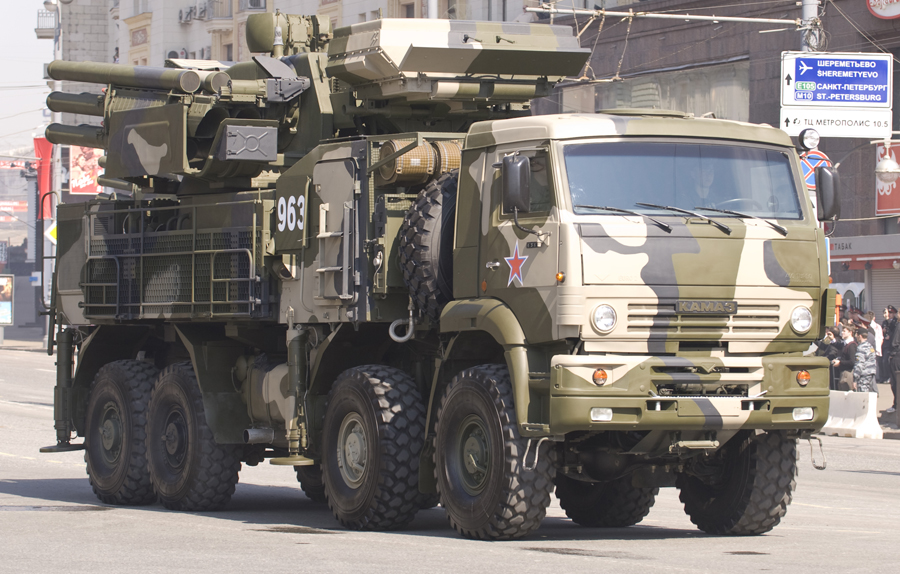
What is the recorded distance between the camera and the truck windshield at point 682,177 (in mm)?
10414

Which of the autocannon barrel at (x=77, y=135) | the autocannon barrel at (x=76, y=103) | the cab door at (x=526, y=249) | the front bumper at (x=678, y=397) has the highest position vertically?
the autocannon barrel at (x=76, y=103)

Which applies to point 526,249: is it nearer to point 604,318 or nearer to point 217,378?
point 604,318

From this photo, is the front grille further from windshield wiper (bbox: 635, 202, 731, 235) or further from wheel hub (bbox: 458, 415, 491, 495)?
wheel hub (bbox: 458, 415, 491, 495)

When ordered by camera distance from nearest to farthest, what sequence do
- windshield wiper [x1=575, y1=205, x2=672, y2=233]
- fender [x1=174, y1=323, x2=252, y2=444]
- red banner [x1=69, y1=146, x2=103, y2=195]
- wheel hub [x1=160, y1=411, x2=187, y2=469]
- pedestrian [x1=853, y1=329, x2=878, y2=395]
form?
windshield wiper [x1=575, y1=205, x2=672, y2=233]
fender [x1=174, y1=323, x2=252, y2=444]
wheel hub [x1=160, y1=411, x2=187, y2=469]
pedestrian [x1=853, y1=329, x2=878, y2=395]
red banner [x1=69, y1=146, x2=103, y2=195]

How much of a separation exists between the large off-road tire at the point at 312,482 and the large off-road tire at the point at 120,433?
4.99 ft

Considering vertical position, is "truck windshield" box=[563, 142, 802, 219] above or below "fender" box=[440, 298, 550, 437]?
above

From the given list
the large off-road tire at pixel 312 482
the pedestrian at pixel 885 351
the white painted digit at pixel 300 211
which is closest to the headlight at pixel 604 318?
the white painted digit at pixel 300 211

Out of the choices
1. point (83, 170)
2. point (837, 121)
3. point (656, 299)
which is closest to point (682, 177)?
point (656, 299)

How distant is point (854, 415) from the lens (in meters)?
23.4

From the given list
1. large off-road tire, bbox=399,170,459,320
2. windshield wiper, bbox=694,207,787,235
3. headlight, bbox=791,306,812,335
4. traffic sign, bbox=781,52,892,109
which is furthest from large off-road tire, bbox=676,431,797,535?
traffic sign, bbox=781,52,892,109

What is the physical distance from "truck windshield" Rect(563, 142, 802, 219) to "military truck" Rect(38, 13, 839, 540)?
2 cm

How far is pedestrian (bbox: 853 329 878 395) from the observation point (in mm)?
23703

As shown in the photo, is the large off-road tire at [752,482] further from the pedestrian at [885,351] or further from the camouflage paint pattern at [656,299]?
the pedestrian at [885,351]

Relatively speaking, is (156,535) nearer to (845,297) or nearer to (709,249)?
(709,249)
